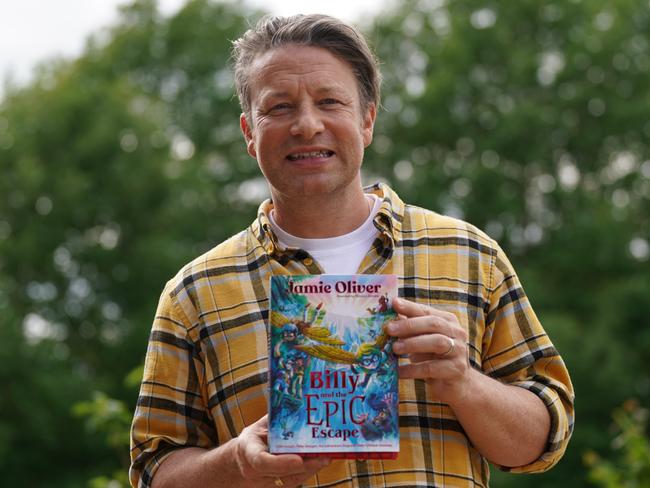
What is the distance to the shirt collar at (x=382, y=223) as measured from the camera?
10.0ft

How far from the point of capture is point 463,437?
2914mm

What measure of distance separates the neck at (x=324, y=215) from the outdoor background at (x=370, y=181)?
56.8 feet

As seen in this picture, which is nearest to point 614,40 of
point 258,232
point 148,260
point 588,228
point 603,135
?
point 603,135

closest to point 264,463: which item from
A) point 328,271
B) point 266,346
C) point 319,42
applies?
point 266,346

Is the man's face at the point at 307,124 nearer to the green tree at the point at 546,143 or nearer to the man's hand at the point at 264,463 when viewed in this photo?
the man's hand at the point at 264,463

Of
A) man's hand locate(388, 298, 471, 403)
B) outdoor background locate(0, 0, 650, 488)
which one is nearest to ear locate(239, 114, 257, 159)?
man's hand locate(388, 298, 471, 403)

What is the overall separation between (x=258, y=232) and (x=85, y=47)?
80.3 feet

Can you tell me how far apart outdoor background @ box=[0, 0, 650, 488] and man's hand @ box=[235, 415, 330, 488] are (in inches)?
693

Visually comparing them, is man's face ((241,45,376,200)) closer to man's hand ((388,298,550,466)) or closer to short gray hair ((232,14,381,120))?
short gray hair ((232,14,381,120))

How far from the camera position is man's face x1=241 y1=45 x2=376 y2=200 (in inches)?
116

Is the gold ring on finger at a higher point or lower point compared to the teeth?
lower

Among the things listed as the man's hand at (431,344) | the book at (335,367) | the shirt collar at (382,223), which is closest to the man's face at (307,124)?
the shirt collar at (382,223)

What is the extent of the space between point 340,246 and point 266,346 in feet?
1.15

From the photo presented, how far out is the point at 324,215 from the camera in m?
3.05
